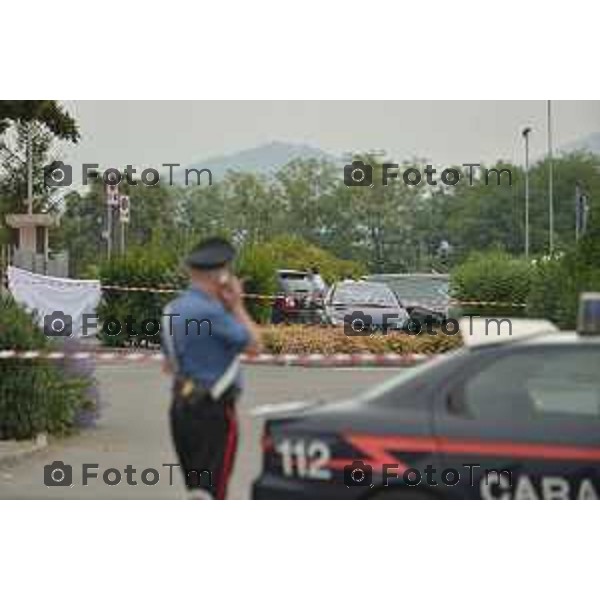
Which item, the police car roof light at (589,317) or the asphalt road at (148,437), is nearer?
the police car roof light at (589,317)

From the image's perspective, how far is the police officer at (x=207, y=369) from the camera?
21.1 ft

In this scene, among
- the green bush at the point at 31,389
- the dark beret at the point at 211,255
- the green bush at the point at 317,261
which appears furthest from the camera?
the green bush at the point at 31,389

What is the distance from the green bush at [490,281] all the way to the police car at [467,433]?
18.3 inches

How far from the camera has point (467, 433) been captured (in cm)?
626

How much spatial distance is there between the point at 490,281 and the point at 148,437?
1.74m

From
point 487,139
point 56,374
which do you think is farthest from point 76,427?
point 487,139

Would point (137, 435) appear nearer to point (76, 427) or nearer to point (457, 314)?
point (76, 427)

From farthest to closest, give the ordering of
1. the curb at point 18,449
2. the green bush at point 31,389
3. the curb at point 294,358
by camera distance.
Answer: the green bush at point 31,389
the curb at point 18,449
the curb at point 294,358

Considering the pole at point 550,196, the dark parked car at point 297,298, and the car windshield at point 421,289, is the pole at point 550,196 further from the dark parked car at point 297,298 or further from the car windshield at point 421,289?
the dark parked car at point 297,298

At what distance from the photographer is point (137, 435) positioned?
680 cm

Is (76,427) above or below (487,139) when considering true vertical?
below

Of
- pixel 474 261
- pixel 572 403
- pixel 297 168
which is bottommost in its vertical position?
pixel 572 403

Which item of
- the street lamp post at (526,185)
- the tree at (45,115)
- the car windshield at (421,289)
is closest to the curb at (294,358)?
the car windshield at (421,289)
